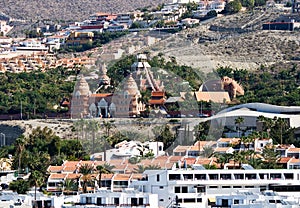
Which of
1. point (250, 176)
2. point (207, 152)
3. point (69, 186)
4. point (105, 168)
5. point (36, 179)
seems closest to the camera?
point (250, 176)

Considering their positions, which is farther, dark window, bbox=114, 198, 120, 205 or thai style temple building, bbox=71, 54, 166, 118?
thai style temple building, bbox=71, 54, 166, 118

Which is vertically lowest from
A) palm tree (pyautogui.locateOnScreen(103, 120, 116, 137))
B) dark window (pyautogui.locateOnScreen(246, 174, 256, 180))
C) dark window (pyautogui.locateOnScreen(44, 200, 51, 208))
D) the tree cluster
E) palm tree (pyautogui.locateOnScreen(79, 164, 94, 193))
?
the tree cluster

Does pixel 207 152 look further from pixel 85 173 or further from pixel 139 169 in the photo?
pixel 85 173

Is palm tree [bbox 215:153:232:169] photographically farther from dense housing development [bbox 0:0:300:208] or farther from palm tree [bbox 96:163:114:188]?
palm tree [bbox 96:163:114:188]

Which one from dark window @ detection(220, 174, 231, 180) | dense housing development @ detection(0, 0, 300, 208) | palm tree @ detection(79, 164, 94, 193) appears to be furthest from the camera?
palm tree @ detection(79, 164, 94, 193)

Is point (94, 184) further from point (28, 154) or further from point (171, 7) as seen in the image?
point (171, 7)

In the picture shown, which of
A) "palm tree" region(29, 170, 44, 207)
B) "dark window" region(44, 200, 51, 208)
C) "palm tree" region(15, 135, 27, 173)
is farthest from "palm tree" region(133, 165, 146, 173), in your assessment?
"dark window" region(44, 200, 51, 208)

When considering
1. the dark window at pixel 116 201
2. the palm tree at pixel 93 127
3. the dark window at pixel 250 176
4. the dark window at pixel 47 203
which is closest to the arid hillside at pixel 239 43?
the palm tree at pixel 93 127

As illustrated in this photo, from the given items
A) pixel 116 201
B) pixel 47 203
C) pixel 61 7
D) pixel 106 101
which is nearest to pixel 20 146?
pixel 106 101

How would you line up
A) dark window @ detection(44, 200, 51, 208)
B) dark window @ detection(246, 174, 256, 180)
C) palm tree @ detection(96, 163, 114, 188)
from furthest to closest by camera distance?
palm tree @ detection(96, 163, 114, 188), dark window @ detection(246, 174, 256, 180), dark window @ detection(44, 200, 51, 208)
